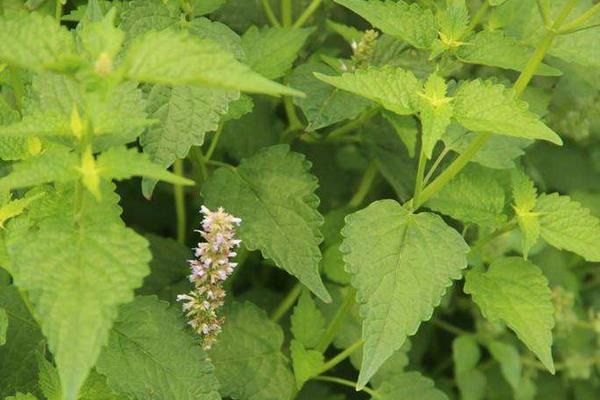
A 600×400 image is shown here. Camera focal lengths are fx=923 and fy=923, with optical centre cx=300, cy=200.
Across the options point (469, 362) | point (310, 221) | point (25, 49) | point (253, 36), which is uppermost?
point (25, 49)

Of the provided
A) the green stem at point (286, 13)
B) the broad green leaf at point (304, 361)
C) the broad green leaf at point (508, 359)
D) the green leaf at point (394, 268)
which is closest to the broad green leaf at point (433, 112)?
the green leaf at point (394, 268)

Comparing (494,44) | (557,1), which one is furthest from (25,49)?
(557,1)

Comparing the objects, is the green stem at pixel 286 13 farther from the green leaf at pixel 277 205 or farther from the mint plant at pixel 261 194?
the green leaf at pixel 277 205

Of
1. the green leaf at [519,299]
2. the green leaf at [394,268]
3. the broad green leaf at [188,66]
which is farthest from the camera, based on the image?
the green leaf at [519,299]

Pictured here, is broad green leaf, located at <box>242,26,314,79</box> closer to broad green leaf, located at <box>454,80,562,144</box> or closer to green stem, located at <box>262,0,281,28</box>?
green stem, located at <box>262,0,281,28</box>

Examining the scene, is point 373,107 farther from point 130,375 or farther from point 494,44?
point 130,375

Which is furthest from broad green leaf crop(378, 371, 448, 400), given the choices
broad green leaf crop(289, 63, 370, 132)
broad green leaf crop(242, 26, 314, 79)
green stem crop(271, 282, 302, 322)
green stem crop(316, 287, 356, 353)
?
broad green leaf crop(242, 26, 314, 79)
